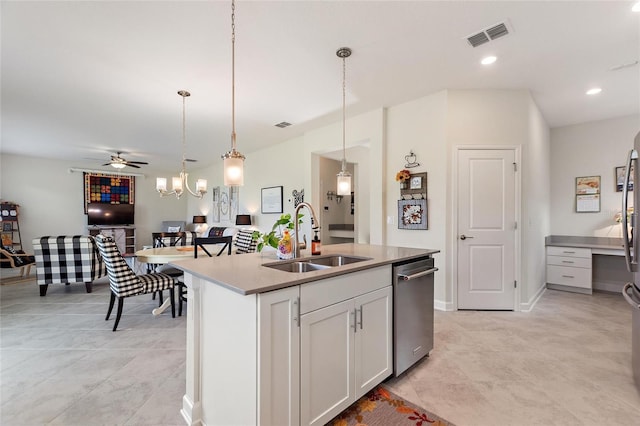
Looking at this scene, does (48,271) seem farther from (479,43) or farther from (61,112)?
(479,43)

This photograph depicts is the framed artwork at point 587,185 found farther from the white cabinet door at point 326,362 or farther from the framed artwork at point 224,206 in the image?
the framed artwork at point 224,206

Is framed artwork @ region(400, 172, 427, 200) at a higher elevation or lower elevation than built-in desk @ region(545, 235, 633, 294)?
higher

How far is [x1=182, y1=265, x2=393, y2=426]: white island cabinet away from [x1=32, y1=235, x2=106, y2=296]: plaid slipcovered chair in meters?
3.78

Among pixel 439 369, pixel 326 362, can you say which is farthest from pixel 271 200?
pixel 326 362

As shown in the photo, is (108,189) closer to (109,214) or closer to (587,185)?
(109,214)

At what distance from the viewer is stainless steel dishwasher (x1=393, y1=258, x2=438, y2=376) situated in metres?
1.99

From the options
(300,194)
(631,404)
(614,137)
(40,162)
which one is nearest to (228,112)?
(300,194)

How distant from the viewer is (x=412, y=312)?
2105 millimetres

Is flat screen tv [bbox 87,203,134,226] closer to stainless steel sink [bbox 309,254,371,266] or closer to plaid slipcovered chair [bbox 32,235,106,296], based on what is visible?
plaid slipcovered chair [bbox 32,235,106,296]

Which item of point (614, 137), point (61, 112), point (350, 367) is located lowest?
point (350, 367)

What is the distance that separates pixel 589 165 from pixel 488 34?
3654 mm

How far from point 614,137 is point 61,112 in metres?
8.15

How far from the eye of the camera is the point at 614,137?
434 cm

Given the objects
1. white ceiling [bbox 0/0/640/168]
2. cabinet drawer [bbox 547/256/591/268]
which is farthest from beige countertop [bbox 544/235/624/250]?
white ceiling [bbox 0/0/640/168]
